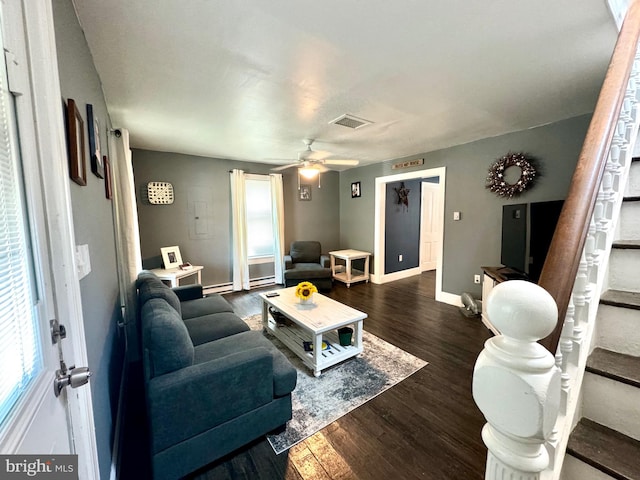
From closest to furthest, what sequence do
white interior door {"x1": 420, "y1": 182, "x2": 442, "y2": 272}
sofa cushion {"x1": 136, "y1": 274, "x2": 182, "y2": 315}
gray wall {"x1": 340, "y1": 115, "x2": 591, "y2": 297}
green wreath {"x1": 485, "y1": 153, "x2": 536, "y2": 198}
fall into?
sofa cushion {"x1": 136, "y1": 274, "x2": 182, "y2": 315}, gray wall {"x1": 340, "y1": 115, "x2": 591, "y2": 297}, green wreath {"x1": 485, "y1": 153, "x2": 536, "y2": 198}, white interior door {"x1": 420, "y1": 182, "x2": 442, "y2": 272}

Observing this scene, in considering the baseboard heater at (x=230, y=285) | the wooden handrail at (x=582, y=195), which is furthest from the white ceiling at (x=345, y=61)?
the baseboard heater at (x=230, y=285)

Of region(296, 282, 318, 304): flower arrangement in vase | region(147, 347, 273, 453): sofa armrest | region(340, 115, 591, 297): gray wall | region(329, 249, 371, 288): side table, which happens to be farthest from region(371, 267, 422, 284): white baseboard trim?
region(147, 347, 273, 453): sofa armrest

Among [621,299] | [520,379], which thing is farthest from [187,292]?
[621,299]

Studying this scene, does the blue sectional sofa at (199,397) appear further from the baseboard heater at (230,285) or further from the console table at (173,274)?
the baseboard heater at (230,285)

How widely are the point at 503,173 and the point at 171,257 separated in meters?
4.73

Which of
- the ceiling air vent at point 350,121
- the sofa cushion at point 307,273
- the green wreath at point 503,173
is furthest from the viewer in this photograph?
the sofa cushion at point 307,273

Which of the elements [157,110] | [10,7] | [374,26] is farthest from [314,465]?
[157,110]

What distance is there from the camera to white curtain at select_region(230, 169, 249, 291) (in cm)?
453

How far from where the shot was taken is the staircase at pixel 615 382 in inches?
31.8

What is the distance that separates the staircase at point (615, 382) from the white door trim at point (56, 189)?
62.7 inches

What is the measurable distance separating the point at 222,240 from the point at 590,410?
457 centimetres

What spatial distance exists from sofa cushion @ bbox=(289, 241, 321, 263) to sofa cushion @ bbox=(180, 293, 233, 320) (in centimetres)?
222

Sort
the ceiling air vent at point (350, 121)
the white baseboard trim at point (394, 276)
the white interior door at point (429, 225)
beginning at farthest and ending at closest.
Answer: the white interior door at point (429, 225), the white baseboard trim at point (394, 276), the ceiling air vent at point (350, 121)

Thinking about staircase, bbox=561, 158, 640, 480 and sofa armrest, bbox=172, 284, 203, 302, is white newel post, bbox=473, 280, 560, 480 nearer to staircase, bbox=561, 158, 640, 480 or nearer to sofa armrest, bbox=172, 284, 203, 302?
staircase, bbox=561, 158, 640, 480
